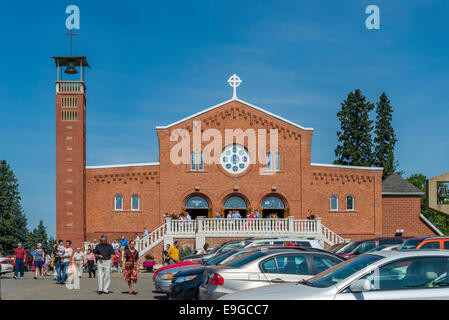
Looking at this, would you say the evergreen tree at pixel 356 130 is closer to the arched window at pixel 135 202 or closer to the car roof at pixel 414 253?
the arched window at pixel 135 202

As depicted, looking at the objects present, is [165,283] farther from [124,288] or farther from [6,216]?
[6,216]

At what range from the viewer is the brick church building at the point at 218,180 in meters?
40.5

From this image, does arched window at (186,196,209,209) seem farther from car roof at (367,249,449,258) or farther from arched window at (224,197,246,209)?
car roof at (367,249,449,258)

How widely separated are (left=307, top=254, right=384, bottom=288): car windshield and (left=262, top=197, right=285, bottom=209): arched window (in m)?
32.4

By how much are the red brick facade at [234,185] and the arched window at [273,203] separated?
37cm

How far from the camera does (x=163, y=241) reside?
123 feet

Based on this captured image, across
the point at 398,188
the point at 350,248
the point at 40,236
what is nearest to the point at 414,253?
the point at 350,248

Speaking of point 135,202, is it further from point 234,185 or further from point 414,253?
point 414,253

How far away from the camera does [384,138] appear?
209ft

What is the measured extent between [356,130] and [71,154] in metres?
32.5

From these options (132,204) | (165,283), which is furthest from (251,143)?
(165,283)

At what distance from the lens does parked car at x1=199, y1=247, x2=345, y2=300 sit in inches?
444

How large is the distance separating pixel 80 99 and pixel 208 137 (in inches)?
363

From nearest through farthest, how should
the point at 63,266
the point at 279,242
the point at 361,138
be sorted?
the point at 279,242 → the point at 63,266 → the point at 361,138
